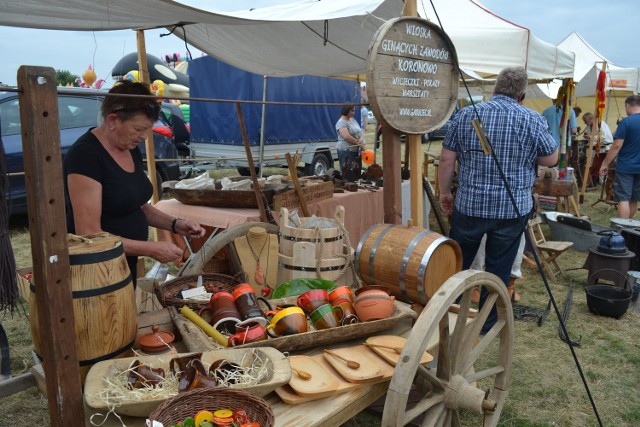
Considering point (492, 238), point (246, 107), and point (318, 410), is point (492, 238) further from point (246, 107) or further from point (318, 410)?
point (246, 107)

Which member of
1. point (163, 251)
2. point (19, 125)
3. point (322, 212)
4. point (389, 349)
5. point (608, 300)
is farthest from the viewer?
point (19, 125)

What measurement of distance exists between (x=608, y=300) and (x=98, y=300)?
4379 mm

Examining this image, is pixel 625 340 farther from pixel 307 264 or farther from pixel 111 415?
pixel 111 415

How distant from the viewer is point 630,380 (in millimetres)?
3518

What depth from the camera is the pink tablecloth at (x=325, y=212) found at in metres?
4.27

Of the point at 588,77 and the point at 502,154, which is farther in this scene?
the point at 588,77

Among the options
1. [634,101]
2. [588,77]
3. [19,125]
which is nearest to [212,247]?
[19,125]

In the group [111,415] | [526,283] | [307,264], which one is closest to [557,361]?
[526,283]

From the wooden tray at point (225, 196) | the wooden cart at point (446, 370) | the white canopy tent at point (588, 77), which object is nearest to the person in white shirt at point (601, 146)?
the white canopy tent at point (588, 77)

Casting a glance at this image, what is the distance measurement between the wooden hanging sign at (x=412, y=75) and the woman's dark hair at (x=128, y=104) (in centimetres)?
107

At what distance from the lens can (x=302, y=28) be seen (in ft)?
16.3

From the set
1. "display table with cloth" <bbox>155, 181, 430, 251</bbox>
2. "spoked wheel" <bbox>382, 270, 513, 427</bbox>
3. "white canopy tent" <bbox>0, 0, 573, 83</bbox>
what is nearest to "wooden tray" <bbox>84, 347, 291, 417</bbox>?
"spoked wheel" <bbox>382, 270, 513, 427</bbox>

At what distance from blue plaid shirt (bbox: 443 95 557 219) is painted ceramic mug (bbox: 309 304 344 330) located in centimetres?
178

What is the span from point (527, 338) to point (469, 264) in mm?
974
